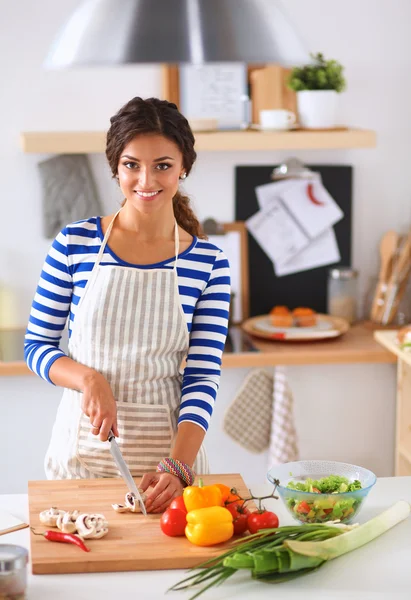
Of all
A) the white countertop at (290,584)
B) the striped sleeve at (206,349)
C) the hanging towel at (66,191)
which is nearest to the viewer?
the white countertop at (290,584)

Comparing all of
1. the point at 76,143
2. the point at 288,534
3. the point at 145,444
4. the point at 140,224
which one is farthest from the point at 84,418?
the point at 76,143

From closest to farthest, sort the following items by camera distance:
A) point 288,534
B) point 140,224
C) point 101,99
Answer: point 288,534, point 140,224, point 101,99

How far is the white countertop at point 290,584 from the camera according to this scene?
1368 mm

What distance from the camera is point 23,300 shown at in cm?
337

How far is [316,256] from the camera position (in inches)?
137

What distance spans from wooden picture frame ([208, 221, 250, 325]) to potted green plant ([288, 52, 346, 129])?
1.55ft

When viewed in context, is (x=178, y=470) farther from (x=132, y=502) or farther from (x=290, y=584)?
(x=290, y=584)

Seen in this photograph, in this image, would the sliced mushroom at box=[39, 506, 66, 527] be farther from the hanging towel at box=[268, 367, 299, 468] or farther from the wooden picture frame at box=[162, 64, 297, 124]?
the wooden picture frame at box=[162, 64, 297, 124]

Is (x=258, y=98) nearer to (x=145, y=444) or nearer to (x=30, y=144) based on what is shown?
(x=30, y=144)

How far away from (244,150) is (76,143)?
2.14ft

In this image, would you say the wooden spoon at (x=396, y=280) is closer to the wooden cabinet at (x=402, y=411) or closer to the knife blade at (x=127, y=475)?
the wooden cabinet at (x=402, y=411)

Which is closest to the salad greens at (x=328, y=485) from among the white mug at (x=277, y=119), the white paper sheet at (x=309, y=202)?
the white mug at (x=277, y=119)

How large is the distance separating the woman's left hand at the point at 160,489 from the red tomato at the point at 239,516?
143 millimetres

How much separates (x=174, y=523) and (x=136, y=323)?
523 mm
